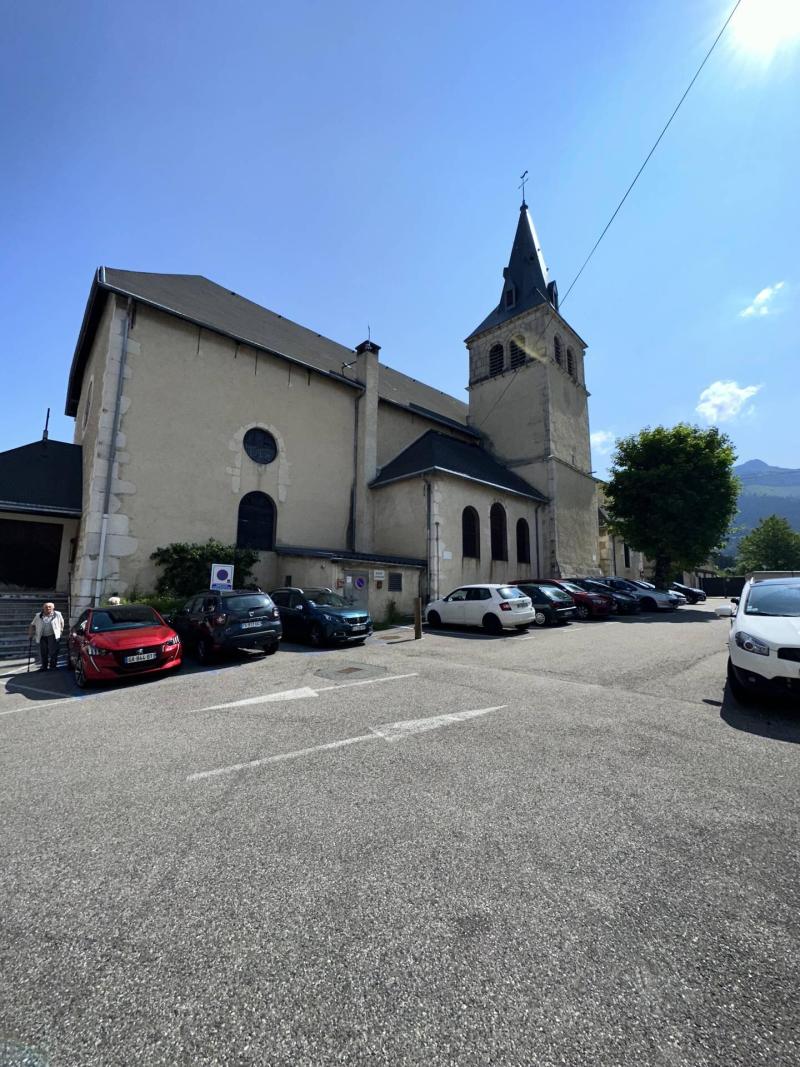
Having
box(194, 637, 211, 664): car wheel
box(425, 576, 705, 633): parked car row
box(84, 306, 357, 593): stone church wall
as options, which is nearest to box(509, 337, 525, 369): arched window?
box(84, 306, 357, 593): stone church wall

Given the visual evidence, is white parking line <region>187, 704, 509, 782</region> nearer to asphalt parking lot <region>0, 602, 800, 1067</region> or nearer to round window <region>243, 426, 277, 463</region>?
asphalt parking lot <region>0, 602, 800, 1067</region>

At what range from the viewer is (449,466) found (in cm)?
1966

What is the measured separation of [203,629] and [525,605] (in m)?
8.87

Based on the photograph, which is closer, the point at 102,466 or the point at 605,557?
the point at 102,466

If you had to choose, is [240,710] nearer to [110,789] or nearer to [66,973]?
[110,789]

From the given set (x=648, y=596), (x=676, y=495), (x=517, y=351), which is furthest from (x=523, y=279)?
(x=648, y=596)

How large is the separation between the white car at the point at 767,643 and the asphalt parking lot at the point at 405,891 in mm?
466

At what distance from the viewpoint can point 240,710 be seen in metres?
5.72

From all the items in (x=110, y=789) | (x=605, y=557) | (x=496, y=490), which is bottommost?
(x=110, y=789)

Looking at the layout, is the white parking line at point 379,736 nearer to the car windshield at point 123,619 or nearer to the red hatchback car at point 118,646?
the red hatchback car at point 118,646

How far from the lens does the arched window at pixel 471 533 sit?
19.9 meters

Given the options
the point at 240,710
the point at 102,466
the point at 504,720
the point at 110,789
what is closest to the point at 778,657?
the point at 504,720

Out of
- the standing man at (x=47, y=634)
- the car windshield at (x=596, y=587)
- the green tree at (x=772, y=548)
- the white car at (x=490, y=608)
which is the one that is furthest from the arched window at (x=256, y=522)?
the green tree at (x=772, y=548)

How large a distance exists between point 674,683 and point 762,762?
3.07 meters
